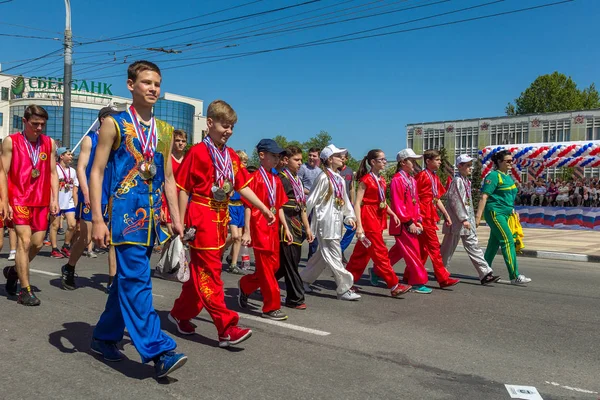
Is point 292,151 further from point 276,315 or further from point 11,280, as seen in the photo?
point 11,280

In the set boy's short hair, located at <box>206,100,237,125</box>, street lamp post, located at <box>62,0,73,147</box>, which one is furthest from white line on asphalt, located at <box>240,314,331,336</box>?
street lamp post, located at <box>62,0,73,147</box>

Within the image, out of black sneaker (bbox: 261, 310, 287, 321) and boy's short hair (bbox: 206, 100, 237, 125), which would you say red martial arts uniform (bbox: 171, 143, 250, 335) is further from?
black sneaker (bbox: 261, 310, 287, 321)

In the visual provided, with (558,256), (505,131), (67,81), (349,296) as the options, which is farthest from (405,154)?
(505,131)

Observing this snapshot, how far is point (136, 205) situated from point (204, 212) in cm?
79

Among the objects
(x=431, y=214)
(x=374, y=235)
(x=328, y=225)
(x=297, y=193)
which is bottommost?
(x=374, y=235)

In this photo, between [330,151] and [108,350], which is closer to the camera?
[108,350]

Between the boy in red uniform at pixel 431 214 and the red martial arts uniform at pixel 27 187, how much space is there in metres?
4.71

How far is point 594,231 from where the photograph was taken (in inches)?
773

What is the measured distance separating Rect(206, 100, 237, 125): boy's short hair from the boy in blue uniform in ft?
2.32

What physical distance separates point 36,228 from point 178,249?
1976 mm

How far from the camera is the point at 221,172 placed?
468 cm

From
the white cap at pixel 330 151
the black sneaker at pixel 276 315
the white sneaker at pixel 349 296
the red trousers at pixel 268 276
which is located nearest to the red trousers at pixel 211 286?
the red trousers at pixel 268 276

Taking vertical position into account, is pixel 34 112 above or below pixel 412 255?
above

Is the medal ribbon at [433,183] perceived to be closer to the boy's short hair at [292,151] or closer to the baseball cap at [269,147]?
the boy's short hair at [292,151]
